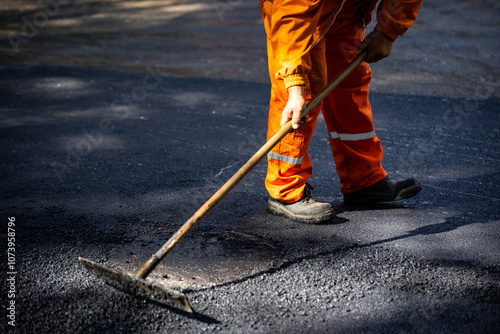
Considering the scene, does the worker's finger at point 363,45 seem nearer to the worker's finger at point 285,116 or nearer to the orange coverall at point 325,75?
the orange coverall at point 325,75

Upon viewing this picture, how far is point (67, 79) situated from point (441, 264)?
17.0ft

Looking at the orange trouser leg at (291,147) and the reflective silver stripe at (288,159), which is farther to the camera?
the reflective silver stripe at (288,159)

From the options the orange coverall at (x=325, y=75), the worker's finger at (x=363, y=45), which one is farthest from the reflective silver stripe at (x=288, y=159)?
the worker's finger at (x=363, y=45)

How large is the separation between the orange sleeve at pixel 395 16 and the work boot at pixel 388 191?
0.91 meters

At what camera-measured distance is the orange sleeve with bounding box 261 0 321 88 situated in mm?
2504

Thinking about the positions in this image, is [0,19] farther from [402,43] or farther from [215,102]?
[402,43]

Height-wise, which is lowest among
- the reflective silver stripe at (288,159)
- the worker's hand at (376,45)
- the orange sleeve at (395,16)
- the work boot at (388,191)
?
the work boot at (388,191)

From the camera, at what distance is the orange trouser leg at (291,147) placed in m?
2.81

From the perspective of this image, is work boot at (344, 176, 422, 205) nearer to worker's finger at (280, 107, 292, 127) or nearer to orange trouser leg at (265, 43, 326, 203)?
orange trouser leg at (265, 43, 326, 203)

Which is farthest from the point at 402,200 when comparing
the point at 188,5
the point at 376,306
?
the point at 188,5

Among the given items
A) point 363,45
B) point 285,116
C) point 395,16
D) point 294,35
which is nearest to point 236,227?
point 285,116

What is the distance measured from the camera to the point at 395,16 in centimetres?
282

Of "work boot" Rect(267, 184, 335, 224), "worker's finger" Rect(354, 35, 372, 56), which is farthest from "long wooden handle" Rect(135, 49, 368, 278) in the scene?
"work boot" Rect(267, 184, 335, 224)

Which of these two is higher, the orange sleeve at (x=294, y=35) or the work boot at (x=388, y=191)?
the orange sleeve at (x=294, y=35)
